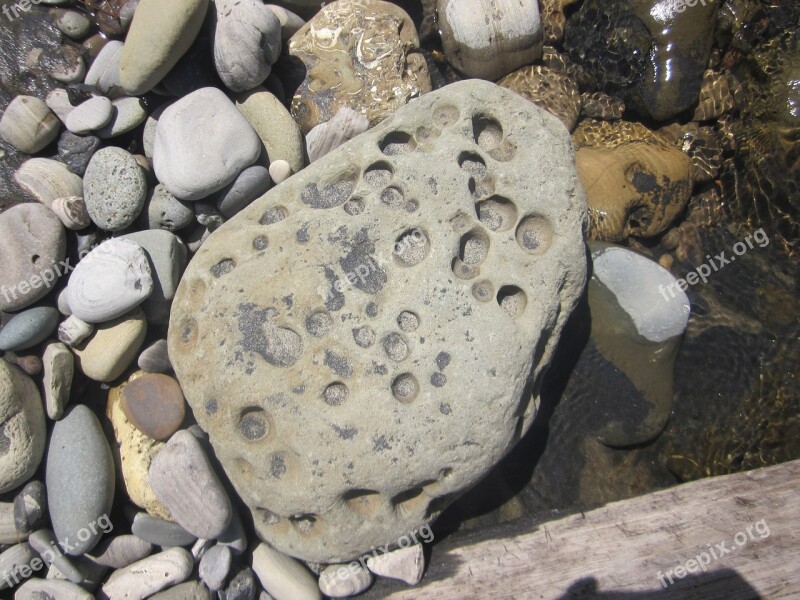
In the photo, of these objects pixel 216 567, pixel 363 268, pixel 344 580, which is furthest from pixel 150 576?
pixel 363 268

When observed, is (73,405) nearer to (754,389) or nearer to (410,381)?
(410,381)

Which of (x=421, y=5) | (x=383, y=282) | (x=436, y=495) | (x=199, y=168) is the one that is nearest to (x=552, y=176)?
(x=383, y=282)

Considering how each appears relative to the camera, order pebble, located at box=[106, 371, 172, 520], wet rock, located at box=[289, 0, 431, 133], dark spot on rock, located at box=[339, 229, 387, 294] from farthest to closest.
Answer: wet rock, located at box=[289, 0, 431, 133]
pebble, located at box=[106, 371, 172, 520]
dark spot on rock, located at box=[339, 229, 387, 294]

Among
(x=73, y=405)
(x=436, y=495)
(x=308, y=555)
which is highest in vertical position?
(x=73, y=405)

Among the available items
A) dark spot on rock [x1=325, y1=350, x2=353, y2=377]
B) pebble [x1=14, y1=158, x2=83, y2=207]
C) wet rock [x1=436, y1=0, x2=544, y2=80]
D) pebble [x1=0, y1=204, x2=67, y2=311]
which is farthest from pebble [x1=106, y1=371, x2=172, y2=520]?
wet rock [x1=436, y1=0, x2=544, y2=80]

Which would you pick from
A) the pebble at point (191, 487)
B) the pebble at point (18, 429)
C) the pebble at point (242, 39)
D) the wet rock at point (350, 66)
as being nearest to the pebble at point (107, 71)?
the pebble at point (242, 39)

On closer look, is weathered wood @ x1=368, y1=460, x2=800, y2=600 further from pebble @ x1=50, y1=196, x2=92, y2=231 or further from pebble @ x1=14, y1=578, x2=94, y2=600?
pebble @ x1=50, y1=196, x2=92, y2=231
